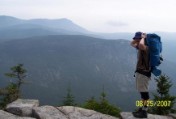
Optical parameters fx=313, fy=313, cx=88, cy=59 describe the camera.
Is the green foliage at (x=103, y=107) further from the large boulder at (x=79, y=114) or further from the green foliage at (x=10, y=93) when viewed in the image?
the green foliage at (x=10, y=93)

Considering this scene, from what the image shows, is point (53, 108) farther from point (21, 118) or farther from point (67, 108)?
point (21, 118)

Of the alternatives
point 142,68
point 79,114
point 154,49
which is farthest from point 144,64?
point 79,114

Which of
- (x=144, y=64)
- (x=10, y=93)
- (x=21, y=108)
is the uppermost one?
(x=144, y=64)

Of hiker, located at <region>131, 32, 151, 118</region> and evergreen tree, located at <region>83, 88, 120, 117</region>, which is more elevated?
hiker, located at <region>131, 32, 151, 118</region>

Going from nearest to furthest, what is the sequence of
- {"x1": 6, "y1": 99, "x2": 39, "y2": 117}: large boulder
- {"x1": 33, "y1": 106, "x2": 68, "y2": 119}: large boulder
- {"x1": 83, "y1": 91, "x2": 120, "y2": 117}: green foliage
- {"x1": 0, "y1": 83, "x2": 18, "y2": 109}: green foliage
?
{"x1": 33, "y1": 106, "x2": 68, "y2": 119}: large boulder < {"x1": 6, "y1": 99, "x2": 39, "y2": 117}: large boulder < {"x1": 83, "y1": 91, "x2": 120, "y2": 117}: green foliage < {"x1": 0, "y1": 83, "x2": 18, "y2": 109}: green foliage

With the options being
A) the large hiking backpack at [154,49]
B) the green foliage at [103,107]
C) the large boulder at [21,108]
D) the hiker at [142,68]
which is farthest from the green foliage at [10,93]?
the large hiking backpack at [154,49]

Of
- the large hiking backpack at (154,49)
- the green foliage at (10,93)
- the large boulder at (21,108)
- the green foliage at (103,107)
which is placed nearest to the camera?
the large hiking backpack at (154,49)

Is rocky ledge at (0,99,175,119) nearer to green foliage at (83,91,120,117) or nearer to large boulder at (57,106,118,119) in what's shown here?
large boulder at (57,106,118,119)

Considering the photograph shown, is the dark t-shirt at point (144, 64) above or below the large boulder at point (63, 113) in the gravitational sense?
above

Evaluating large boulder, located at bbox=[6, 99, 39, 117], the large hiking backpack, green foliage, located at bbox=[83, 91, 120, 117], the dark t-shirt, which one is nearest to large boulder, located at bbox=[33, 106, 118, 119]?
large boulder, located at bbox=[6, 99, 39, 117]

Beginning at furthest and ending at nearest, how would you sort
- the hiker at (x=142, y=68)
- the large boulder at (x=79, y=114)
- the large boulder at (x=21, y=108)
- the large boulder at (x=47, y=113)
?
the large boulder at (x=21, y=108)
the large boulder at (x=79, y=114)
the large boulder at (x=47, y=113)
the hiker at (x=142, y=68)

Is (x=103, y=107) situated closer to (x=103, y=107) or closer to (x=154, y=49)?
(x=103, y=107)

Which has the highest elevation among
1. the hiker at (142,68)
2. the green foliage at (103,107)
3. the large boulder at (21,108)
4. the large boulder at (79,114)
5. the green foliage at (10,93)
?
the hiker at (142,68)

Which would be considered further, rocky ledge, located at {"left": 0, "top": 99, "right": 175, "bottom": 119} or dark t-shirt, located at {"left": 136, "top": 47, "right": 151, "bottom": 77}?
rocky ledge, located at {"left": 0, "top": 99, "right": 175, "bottom": 119}
